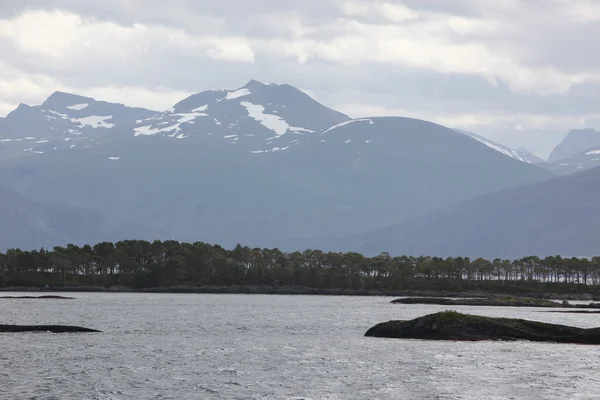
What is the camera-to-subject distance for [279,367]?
7825 cm

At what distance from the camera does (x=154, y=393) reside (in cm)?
6356

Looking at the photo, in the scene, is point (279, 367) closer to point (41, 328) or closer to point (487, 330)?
point (487, 330)

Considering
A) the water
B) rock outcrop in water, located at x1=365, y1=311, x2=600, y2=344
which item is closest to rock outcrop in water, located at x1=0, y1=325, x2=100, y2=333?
the water

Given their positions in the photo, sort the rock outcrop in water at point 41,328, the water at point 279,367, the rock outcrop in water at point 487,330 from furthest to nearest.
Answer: the rock outcrop in water at point 41,328 < the rock outcrop in water at point 487,330 < the water at point 279,367

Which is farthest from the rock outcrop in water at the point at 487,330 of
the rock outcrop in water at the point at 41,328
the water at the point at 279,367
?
the rock outcrop in water at the point at 41,328

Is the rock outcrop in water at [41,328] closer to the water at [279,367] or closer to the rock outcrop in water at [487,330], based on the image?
the water at [279,367]

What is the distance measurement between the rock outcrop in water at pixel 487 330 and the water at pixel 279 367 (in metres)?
1.25

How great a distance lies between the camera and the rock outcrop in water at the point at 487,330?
9662cm

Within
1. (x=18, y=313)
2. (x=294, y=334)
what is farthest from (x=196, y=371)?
(x=18, y=313)

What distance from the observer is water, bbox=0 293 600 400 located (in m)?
64.3

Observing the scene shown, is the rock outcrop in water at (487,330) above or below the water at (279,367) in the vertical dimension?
above

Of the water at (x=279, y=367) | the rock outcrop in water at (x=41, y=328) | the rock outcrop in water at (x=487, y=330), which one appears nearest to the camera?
the water at (x=279, y=367)

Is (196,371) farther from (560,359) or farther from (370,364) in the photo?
(560,359)

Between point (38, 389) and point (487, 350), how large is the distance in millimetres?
45113
